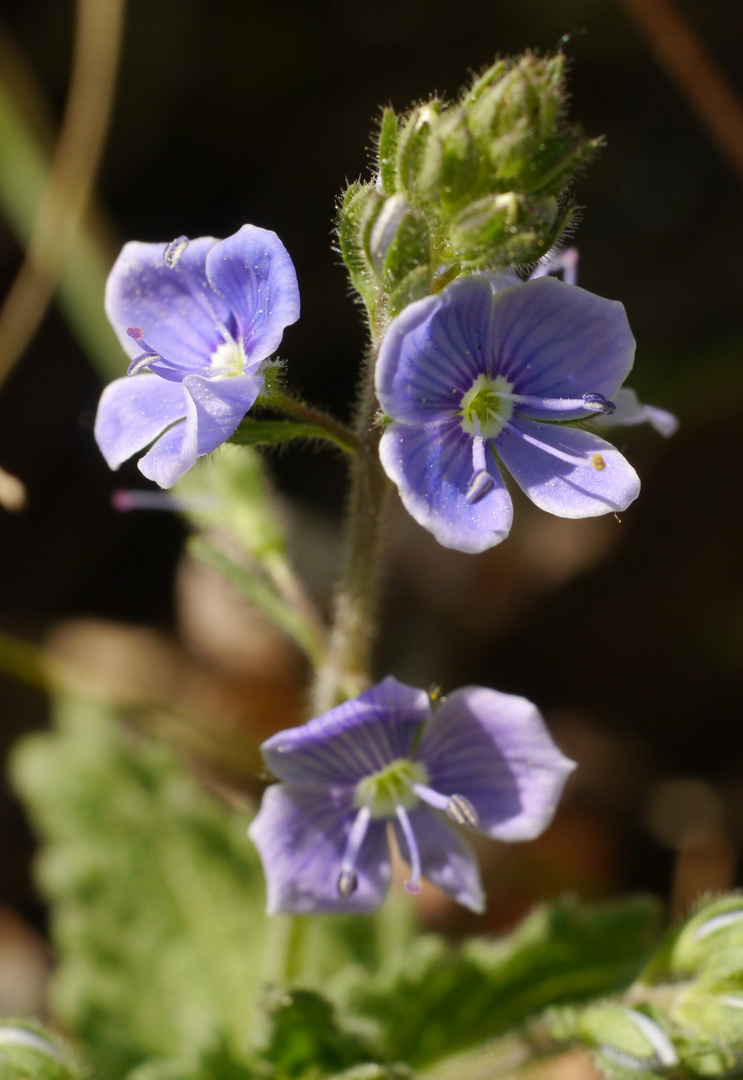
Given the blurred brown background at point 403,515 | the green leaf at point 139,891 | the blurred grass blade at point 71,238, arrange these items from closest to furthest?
the green leaf at point 139,891 → the blurred grass blade at point 71,238 → the blurred brown background at point 403,515

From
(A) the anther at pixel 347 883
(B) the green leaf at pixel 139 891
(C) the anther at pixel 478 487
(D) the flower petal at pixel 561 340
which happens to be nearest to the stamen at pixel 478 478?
(C) the anther at pixel 478 487

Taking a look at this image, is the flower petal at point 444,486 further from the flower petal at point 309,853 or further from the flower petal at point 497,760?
the flower petal at point 309,853

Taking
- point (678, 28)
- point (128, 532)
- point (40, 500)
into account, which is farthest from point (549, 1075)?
point (678, 28)

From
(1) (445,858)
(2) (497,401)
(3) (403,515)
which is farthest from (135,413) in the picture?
(3) (403,515)

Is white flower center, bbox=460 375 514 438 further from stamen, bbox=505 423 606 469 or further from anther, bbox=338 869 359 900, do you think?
anther, bbox=338 869 359 900

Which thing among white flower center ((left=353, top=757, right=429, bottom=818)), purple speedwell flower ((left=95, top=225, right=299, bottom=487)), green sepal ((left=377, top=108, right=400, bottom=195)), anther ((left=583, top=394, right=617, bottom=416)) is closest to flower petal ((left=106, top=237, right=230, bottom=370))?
purple speedwell flower ((left=95, top=225, right=299, bottom=487))

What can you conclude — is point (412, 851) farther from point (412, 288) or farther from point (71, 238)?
point (71, 238)

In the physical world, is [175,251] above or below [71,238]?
below

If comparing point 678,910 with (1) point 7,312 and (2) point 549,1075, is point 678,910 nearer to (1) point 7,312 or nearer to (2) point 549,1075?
(2) point 549,1075
